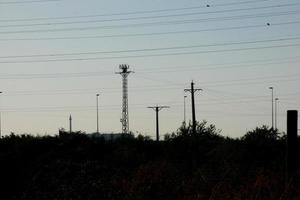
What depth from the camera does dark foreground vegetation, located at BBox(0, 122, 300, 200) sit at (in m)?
18.5

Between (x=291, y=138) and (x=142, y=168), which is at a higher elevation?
(x=291, y=138)

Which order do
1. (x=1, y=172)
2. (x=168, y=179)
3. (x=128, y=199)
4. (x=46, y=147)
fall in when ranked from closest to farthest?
1. (x=128, y=199)
2. (x=168, y=179)
3. (x=1, y=172)
4. (x=46, y=147)

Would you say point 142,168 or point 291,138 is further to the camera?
point 142,168

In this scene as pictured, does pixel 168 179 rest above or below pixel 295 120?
below

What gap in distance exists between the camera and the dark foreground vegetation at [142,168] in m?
18.5

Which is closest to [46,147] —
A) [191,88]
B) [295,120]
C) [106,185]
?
[106,185]

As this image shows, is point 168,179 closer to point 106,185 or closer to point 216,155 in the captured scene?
point 106,185

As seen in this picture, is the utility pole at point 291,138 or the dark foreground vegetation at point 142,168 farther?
the dark foreground vegetation at point 142,168

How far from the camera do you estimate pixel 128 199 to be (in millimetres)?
19453

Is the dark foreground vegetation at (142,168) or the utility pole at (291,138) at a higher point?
the utility pole at (291,138)

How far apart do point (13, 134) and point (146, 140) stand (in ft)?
26.6

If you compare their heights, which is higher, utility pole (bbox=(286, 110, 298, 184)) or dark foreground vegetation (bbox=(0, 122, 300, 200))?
utility pole (bbox=(286, 110, 298, 184))

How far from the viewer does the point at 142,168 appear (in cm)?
2516

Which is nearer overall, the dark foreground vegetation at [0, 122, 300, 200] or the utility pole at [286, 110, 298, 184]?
the utility pole at [286, 110, 298, 184]
